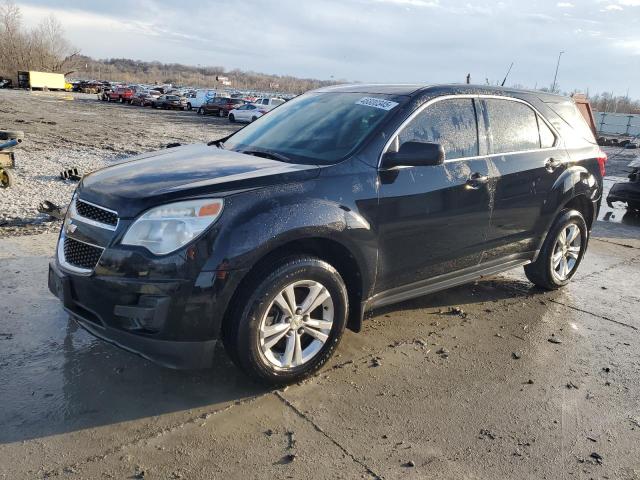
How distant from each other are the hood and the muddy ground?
1126 mm

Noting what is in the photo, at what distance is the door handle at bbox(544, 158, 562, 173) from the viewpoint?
191 inches

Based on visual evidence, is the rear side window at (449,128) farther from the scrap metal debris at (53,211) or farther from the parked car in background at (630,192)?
the parked car in background at (630,192)

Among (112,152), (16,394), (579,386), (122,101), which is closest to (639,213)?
(579,386)

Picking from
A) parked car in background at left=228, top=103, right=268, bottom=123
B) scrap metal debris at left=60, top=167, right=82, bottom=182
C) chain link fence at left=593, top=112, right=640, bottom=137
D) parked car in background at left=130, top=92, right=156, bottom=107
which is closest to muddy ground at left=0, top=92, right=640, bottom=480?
scrap metal debris at left=60, top=167, right=82, bottom=182

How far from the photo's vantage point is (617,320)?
16.2 ft

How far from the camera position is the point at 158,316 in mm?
2936

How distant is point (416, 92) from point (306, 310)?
1.83 metres

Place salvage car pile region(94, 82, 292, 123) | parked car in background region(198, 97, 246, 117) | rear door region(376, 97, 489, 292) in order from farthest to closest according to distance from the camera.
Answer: parked car in background region(198, 97, 246, 117) → salvage car pile region(94, 82, 292, 123) → rear door region(376, 97, 489, 292)

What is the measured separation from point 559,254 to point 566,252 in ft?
0.52

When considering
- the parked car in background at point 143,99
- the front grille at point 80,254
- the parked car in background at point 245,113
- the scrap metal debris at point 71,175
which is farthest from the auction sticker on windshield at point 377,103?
the parked car in background at point 143,99

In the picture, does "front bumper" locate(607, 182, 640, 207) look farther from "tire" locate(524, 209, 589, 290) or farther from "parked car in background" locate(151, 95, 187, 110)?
"parked car in background" locate(151, 95, 187, 110)

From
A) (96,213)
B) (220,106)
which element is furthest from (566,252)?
(220,106)

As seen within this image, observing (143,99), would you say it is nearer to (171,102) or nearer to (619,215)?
(171,102)

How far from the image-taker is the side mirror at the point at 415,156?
11.6 ft
